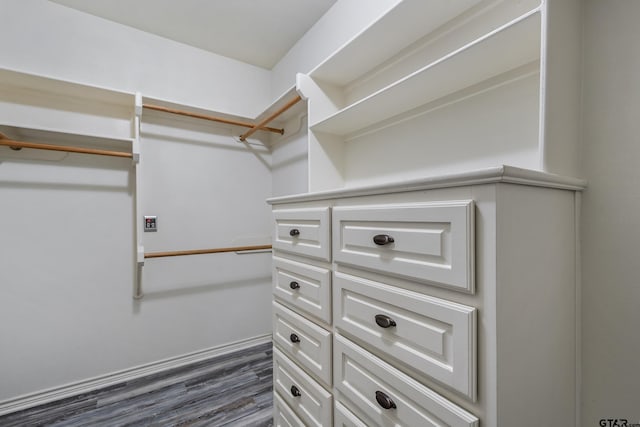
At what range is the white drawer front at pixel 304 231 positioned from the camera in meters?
0.98

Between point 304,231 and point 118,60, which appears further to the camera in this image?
point 118,60

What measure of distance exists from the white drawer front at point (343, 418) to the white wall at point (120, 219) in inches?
61.1

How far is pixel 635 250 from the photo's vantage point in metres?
0.68

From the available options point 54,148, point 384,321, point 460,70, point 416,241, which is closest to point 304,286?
point 384,321

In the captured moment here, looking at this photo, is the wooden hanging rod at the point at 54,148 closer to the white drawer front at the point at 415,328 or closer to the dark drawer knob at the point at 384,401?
the white drawer front at the point at 415,328

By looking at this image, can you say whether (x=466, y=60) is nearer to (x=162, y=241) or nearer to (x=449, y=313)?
(x=449, y=313)

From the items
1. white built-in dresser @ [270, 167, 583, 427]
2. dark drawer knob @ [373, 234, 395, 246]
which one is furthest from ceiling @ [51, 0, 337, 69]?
dark drawer knob @ [373, 234, 395, 246]

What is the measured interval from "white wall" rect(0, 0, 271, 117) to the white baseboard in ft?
6.16

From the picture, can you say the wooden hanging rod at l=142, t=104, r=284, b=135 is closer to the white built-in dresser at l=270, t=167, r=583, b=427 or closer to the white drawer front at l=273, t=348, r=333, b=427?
the white built-in dresser at l=270, t=167, r=583, b=427

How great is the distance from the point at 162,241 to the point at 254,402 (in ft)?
4.11

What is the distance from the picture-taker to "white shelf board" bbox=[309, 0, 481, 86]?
101cm

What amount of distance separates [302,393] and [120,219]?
65.0 inches

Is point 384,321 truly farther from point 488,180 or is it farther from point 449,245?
point 488,180

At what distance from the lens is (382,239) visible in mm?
736
